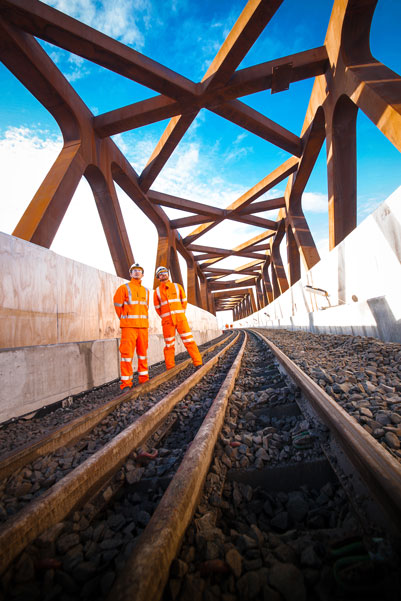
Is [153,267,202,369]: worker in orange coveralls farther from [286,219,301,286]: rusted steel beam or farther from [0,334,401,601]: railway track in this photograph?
[286,219,301,286]: rusted steel beam

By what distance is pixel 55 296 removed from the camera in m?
4.61

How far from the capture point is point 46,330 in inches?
171

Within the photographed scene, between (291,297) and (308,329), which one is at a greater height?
(291,297)

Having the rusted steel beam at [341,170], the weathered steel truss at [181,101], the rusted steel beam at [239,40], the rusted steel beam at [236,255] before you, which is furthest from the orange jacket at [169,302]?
the rusted steel beam at [236,255]

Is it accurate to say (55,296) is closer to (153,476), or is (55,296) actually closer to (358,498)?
(153,476)

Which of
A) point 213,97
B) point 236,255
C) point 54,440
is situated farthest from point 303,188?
point 54,440

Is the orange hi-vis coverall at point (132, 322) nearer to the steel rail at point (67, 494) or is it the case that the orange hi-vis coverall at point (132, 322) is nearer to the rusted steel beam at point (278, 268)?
the steel rail at point (67, 494)

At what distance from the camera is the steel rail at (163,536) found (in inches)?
33.1

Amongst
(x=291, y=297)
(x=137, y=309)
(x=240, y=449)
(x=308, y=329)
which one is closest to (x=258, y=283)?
(x=291, y=297)

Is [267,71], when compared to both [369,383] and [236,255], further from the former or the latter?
[236,255]

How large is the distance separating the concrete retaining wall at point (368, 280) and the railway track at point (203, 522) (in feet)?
11.9

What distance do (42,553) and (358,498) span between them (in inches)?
58.8

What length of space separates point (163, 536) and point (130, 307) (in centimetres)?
450

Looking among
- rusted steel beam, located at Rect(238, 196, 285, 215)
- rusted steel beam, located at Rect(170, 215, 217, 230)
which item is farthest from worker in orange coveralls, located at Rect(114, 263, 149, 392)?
rusted steel beam, located at Rect(238, 196, 285, 215)
